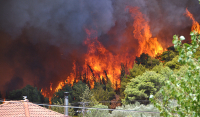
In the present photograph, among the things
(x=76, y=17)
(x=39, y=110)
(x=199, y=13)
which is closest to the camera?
(x=39, y=110)

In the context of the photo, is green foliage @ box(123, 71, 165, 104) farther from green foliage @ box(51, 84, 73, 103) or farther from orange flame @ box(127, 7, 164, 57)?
orange flame @ box(127, 7, 164, 57)

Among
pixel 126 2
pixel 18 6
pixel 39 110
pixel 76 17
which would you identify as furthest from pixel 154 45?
pixel 39 110

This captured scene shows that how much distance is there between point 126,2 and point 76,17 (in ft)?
26.0

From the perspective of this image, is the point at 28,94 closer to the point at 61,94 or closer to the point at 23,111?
the point at 61,94

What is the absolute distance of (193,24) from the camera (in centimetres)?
2670

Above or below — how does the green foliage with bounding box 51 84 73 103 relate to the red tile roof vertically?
above

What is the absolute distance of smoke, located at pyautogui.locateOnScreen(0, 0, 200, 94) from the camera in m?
24.8

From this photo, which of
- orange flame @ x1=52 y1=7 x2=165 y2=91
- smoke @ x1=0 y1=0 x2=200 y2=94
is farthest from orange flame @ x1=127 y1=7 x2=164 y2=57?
smoke @ x1=0 y1=0 x2=200 y2=94

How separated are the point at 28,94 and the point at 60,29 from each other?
405 inches

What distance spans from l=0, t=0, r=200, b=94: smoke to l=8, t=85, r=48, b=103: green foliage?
2.56ft

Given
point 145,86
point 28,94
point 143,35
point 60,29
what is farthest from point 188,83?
point 143,35

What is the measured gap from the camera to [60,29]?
28375 millimetres

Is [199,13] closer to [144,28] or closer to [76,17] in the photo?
[144,28]

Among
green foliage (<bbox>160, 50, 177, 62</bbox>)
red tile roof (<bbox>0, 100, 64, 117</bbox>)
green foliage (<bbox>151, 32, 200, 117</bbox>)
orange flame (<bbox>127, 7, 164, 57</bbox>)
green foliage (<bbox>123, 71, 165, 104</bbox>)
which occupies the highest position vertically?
orange flame (<bbox>127, 7, 164, 57</bbox>)
